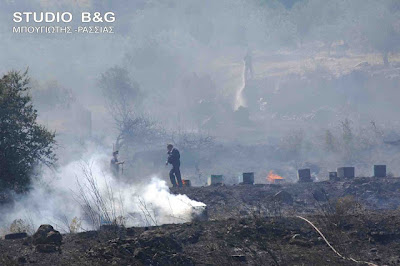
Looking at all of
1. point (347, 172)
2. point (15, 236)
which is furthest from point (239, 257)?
point (347, 172)

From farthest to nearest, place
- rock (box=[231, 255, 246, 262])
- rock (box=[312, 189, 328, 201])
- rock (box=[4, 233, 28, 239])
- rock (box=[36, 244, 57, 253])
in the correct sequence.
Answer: rock (box=[312, 189, 328, 201]) → rock (box=[4, 233, 28, 239]) → rock (box=[36, 244, 57, 253]) → rock (box=[231, 255, 246, 262])

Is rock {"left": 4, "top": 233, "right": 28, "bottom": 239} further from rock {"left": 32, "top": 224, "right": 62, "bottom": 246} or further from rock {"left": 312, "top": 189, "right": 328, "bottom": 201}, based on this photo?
rock {"left": 312, "top": 189, "right": 328, "bottom": 201}

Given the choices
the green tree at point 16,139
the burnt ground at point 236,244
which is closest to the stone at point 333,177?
the burnt ground at point 236,244

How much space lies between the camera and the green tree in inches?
707

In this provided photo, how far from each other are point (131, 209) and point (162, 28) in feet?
260

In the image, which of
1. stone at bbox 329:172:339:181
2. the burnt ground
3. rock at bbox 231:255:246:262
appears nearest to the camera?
the burnt ground

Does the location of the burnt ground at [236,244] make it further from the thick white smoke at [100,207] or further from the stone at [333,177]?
the stone at [333,177]

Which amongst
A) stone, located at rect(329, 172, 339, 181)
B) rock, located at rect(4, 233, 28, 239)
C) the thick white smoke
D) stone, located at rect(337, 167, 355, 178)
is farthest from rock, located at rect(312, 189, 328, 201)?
rock, located at rect(4, 233, 28, 239)

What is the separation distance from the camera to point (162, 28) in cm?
9694

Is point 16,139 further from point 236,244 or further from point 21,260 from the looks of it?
point 236,244

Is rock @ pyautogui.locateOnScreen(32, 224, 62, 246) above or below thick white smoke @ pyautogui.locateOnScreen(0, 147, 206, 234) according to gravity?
below

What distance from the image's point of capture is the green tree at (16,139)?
17953 millimetres

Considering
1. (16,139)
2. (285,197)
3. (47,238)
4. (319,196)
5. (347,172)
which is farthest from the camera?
(347,172)

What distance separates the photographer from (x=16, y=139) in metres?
18.5
